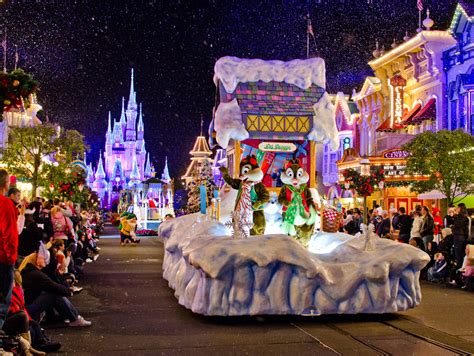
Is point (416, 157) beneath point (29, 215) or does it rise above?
above

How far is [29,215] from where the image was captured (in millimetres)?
9836

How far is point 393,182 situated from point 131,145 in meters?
104

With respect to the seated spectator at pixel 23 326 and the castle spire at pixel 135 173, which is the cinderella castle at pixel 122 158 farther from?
the seated spectator at pixel 23 326

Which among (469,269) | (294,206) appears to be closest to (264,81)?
(294,206)

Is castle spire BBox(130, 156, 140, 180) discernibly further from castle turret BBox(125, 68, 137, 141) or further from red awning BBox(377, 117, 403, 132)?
red awning BBox(377, 117, 403, 132)

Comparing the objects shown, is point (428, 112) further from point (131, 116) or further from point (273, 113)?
point (131, 116)

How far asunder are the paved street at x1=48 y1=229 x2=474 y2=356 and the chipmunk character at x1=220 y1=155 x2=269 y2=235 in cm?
176

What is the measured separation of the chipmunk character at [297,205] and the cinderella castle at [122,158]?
11265 cm

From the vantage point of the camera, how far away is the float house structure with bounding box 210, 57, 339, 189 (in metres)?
13.7

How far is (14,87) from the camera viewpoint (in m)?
7.48

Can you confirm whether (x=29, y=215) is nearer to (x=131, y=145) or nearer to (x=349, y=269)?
(x=349, y=269)

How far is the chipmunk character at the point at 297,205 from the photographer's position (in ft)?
35.4

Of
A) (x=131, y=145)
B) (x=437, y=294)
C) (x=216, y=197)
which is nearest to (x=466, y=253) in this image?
(x=437, y=294)

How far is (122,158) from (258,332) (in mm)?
126976
